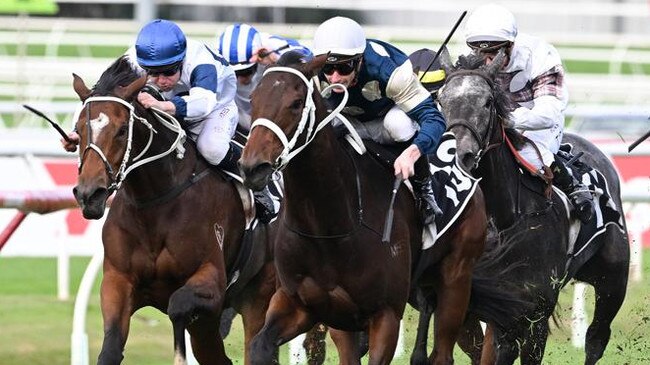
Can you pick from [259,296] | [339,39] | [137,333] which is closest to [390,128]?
[339,39]

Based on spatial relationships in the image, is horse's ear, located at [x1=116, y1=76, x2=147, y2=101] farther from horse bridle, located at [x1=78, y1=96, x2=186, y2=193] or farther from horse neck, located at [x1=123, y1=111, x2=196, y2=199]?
horse neck, located at [x1=123, y1=111, x2=196, y2=199]

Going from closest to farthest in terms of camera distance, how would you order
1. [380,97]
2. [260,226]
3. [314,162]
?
[314,162] < [380,97] < [260,226]

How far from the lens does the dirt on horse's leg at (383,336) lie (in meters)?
5.64

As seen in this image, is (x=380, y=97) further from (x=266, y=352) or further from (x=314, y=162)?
(x=266, y=352)

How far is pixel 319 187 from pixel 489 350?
2.01 m

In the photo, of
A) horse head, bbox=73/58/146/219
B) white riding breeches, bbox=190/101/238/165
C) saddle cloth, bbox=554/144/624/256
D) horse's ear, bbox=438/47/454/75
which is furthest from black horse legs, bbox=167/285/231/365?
saddle cloth, bbox=554/144/624/256

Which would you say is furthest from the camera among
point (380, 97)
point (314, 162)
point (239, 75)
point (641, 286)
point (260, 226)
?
point (641, 286)

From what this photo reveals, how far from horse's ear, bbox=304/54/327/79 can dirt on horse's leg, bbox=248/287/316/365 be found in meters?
0.95

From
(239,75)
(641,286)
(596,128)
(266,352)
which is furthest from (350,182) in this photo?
(596,128)

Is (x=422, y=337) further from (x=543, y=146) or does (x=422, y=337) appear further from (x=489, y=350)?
(x=543, y=146)

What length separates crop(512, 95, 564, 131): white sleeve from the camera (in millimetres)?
7043

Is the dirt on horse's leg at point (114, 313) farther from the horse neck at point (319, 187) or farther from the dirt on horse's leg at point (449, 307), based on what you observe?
the dirt on horse's leg at point (449, 307)

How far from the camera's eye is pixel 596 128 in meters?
15.6

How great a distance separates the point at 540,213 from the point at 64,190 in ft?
8.50
